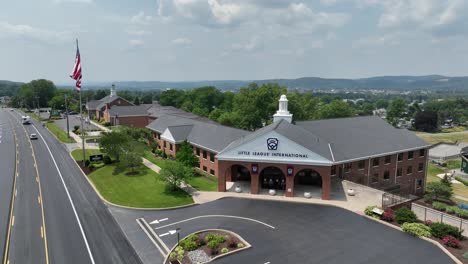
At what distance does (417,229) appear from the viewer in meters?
29.2

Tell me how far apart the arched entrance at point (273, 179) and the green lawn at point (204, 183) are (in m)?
6.61

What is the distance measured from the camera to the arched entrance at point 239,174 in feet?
152

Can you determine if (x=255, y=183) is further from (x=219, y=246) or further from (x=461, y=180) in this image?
(x=461, y=180)

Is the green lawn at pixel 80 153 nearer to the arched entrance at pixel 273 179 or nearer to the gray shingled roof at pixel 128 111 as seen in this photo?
the arched entrance at pixel 273 179

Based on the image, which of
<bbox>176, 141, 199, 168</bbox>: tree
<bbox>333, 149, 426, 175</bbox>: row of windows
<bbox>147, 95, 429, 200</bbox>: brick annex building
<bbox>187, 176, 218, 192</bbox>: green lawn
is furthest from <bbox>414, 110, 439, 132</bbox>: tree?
<bbox>176, 141, 199, 168</bbox>: tree

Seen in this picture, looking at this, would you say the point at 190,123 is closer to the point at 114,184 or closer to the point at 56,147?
the point at 114,184

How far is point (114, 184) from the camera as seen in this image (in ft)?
148

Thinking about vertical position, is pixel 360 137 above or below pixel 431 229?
above

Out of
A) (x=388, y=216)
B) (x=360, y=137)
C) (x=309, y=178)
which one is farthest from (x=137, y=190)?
(x=360, y=137)

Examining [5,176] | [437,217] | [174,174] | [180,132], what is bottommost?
[5,176]

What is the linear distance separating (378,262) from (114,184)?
112 ft

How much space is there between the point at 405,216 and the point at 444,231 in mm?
3456

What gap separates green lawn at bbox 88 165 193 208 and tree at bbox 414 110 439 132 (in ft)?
537

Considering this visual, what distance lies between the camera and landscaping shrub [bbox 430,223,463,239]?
28.5 meters
